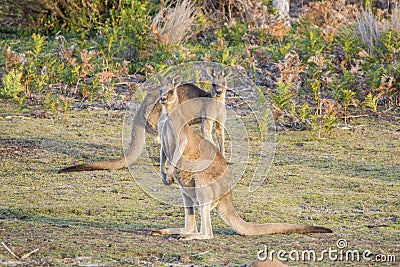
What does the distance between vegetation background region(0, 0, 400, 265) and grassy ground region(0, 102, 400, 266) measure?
2 centimetres

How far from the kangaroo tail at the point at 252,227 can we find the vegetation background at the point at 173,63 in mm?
72

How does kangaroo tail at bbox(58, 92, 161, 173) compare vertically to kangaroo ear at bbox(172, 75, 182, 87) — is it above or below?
below

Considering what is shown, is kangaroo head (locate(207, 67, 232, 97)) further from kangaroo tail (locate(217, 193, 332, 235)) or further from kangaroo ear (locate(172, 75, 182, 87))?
kangaroo tail (locate(217, 193, 332, 235))

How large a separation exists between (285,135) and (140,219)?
9.74ft

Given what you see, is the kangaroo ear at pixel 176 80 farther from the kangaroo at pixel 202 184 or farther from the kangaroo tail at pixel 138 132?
the kangaroo tail at pixel 138 132

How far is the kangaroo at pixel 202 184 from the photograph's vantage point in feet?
14.4

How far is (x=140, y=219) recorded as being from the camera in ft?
16.4

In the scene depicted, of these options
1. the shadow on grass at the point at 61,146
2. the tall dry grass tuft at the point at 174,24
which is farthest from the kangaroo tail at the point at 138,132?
the tall dry grass tuft at the point at 174,24

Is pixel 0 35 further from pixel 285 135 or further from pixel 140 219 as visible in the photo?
pixel 140 219

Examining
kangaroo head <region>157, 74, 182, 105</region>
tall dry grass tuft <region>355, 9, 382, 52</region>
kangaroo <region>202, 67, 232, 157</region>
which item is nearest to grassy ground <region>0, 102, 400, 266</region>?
kangaroo <region>202, 67, 232, 157</region>

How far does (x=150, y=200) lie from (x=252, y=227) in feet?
3.91

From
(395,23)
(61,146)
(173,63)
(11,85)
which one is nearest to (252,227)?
(61,146)

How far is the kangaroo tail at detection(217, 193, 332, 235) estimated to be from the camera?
14.7 feet

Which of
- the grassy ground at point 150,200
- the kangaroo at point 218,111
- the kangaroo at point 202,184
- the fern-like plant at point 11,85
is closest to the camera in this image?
the grassy ground at point 150,200
